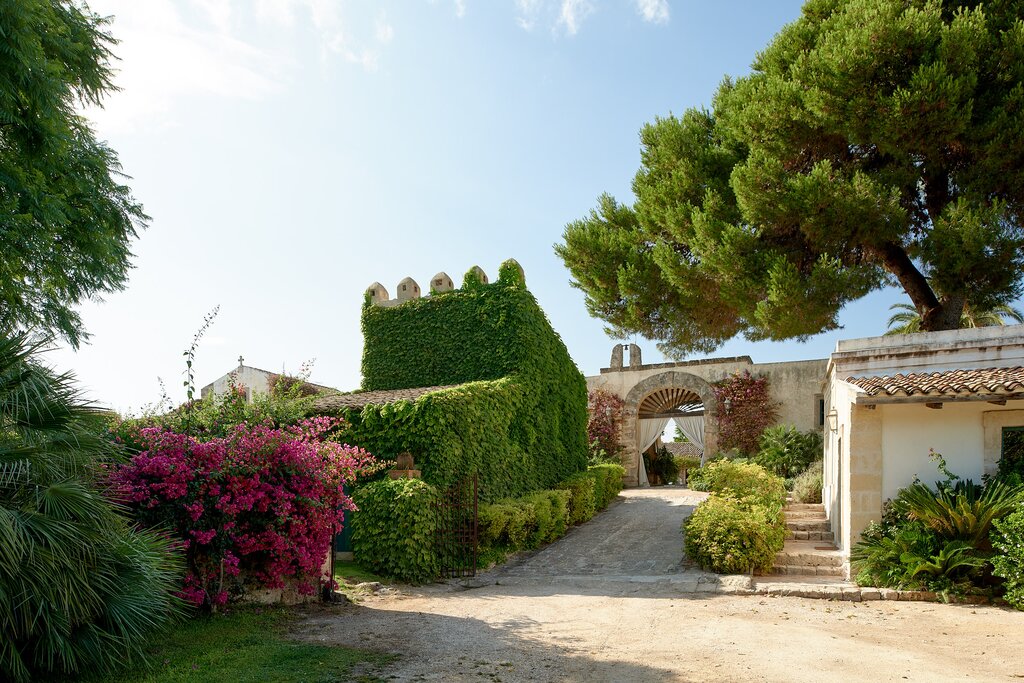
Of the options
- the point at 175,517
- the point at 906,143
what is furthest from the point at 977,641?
the point at 906,143

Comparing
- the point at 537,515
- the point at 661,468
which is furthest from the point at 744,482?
the point at 661,468

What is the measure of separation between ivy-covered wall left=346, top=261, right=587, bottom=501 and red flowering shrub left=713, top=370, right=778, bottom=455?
19.4 feet

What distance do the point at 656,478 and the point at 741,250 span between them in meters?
13.8

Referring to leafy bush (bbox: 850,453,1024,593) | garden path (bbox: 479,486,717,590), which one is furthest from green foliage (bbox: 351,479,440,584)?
leafy bush (bbox: 850,453,1024,593)

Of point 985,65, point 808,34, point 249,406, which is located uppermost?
point 808,34

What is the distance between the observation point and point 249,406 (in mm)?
11180

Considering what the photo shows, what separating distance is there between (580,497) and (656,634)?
896 centimetres

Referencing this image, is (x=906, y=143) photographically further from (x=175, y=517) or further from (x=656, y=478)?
(x=656, y=478)

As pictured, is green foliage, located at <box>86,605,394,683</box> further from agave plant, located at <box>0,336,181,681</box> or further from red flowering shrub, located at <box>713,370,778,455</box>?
red flowering shrub, located at <box>713,370,778,455</box>

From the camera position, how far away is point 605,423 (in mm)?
24562

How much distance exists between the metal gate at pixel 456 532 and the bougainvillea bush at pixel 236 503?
283 cm

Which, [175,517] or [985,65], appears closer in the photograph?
[175,517]

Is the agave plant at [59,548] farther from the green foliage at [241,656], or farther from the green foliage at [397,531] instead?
the green foliage at [397,531]

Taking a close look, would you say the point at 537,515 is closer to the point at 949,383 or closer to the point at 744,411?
the point at 949,383
